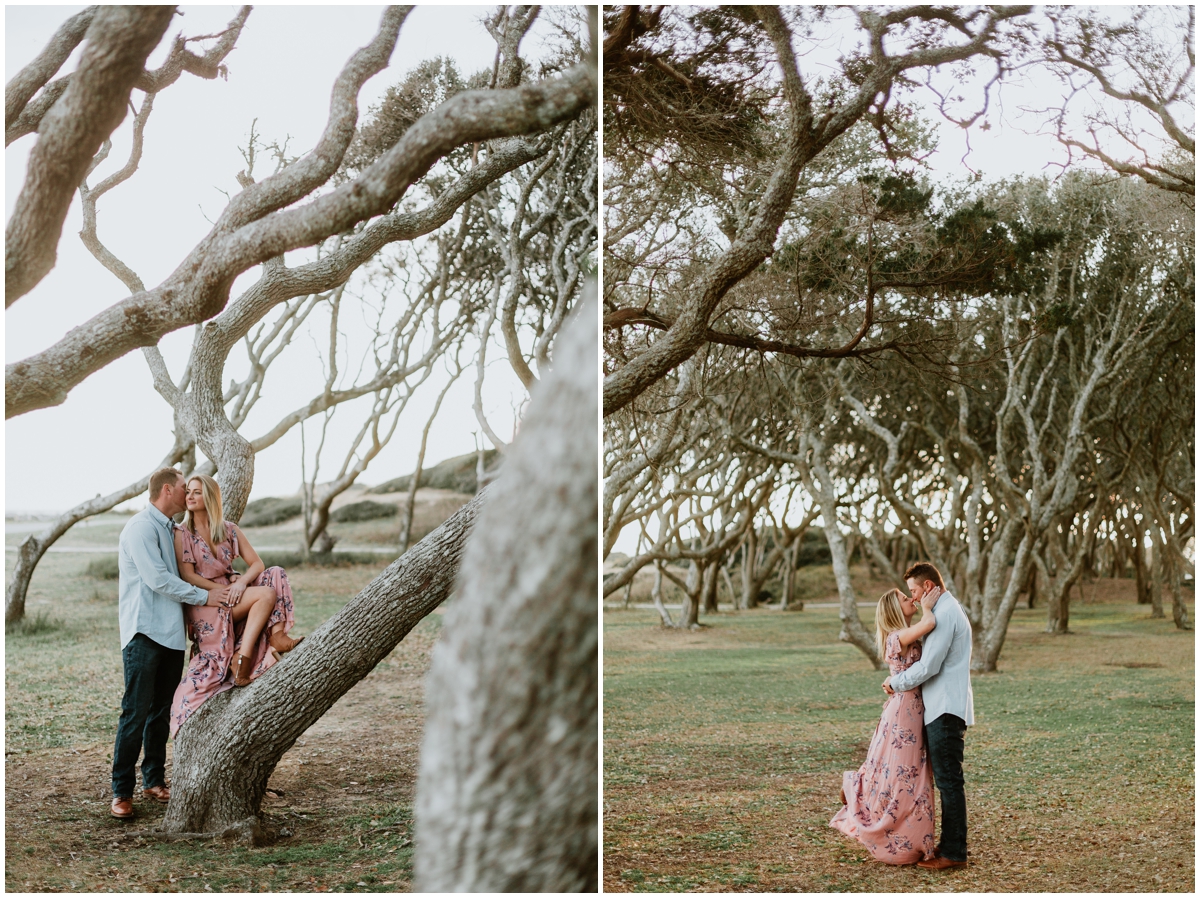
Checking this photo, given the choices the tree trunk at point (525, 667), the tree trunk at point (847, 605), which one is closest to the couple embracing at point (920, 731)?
the tree trunk at point (525, 667)

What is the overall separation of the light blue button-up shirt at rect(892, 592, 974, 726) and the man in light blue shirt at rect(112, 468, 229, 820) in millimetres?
2837

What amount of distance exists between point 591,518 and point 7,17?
3782 mm

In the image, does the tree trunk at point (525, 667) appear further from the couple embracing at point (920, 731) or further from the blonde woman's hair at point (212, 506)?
the blonde woman's hair at point (212, 506)

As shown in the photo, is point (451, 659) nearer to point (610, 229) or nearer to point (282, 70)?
point (610, 229)

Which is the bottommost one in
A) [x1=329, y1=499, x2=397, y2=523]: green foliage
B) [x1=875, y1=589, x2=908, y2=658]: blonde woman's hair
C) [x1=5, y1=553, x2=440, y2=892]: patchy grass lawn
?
[x1=5, y1=553, x2=440, y2=892]: patchy grass lawn

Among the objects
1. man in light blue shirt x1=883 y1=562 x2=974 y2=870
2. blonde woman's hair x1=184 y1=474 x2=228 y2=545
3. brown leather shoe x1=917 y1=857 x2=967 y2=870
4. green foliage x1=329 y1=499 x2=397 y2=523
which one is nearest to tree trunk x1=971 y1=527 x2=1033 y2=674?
brown leather shoe x1=917 y1=857 x2=967 y2=870

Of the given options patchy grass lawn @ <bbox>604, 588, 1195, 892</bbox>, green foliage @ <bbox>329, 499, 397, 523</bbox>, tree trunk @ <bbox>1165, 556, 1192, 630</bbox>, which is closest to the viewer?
patchy grass lawn @ <bbox>604, 588, 1195, 892</bbox>

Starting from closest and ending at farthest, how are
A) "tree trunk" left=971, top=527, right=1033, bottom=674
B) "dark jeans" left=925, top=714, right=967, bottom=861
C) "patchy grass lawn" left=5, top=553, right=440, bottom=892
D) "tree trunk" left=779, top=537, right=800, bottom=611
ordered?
"patchy grass lawn" left=5, top=553, right=440, bottom=892, "dark jeans" left=925, top=714, right=967, bottom=861, "tree trunk" left=971, top=527, right=1033, bottom=674, "tree trunk" left=779, top=537, right=800, bottom=611

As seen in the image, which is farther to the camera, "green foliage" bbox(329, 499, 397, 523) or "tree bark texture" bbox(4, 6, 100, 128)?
"green foliage" bbox(329, 499, 397, 523)

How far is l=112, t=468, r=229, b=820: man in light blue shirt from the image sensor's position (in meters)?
3.79

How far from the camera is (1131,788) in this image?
534cm

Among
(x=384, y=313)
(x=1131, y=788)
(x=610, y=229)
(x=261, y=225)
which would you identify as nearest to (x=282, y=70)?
(x=610, y=229)

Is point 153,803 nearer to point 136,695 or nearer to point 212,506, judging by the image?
point 136,695

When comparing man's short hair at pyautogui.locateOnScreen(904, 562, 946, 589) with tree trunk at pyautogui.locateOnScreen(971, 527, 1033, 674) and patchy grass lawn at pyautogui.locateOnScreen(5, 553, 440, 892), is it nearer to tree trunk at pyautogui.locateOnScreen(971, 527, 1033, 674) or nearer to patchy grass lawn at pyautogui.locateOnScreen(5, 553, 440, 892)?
patchy grass lawn at pyautogui.locateOnScreen(5, 553, 440, 892)
